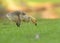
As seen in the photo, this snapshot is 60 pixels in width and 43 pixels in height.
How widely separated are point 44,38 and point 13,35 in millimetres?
791

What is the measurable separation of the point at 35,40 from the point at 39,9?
7427 mm

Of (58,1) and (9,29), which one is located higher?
(9,29)

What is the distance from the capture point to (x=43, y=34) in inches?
303

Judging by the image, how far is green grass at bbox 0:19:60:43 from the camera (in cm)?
715

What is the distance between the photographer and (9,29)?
845cm

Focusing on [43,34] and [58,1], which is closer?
[43,34]

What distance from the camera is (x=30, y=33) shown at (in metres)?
7.80

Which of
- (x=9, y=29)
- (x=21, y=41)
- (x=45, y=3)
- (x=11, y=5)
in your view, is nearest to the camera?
(x=21, y=41)

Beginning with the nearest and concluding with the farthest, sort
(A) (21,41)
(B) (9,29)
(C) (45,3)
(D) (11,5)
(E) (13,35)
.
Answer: (A) (21,41), (E) (13,35), (B) (9,29), (D) (11,5), (C) (45,3)

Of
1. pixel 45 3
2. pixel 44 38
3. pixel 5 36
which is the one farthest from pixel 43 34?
pixel 45 3

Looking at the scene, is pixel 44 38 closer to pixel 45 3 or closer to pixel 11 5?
pixel 11 5

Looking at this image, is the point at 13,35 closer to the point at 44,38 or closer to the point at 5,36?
the point at 5,36

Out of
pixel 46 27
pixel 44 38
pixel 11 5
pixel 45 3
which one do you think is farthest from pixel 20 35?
pixel 45 3

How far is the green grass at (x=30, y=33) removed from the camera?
715cm
